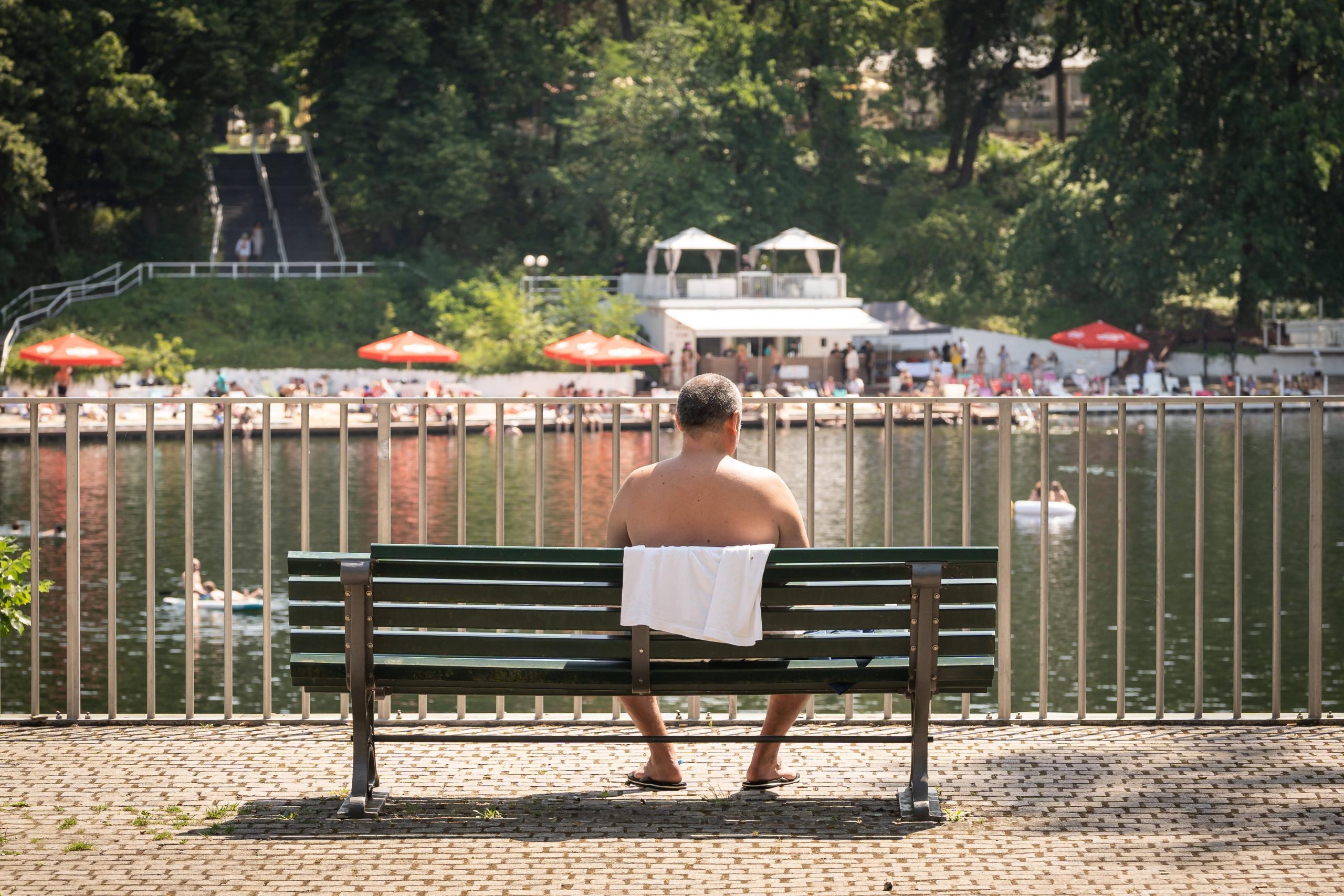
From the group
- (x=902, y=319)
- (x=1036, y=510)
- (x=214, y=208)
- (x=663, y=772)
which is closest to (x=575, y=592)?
(x=663, y=772)

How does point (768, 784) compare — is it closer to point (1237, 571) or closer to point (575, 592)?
point (575, 592)

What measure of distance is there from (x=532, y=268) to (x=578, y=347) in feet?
33.0

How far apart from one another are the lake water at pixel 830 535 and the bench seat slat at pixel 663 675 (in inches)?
142

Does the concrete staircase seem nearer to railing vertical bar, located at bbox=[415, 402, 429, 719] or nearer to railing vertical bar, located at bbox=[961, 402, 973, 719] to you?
railing vertical bar, located at bbox=[415, 402, 429, 719]

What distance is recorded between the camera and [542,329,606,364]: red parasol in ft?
130

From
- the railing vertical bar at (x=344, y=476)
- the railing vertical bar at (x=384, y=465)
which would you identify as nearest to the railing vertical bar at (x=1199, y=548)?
the railing vertical bar at (x=384, y=465)

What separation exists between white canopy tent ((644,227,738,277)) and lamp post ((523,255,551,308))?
9.29ft

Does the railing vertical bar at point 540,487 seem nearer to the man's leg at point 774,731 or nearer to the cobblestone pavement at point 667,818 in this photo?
the cobblestone pavement at point 667,818

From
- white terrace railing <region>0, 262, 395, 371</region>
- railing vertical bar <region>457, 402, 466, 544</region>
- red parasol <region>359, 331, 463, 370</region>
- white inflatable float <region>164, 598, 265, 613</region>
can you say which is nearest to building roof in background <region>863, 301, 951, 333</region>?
white terrace railing <region>0, 262, 395, 371</region>

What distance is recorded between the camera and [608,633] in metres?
4.48

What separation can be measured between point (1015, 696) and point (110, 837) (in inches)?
478

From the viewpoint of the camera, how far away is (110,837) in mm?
4352

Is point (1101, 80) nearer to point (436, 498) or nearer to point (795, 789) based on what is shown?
point (436, 498)

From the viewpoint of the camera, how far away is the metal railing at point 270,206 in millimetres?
50219
